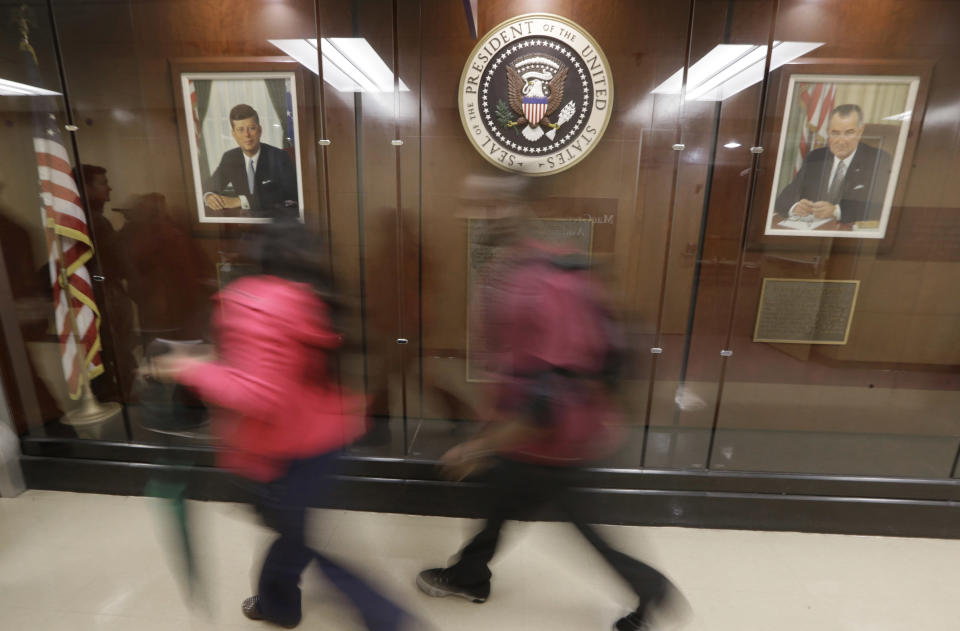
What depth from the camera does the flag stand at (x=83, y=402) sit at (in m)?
2.61

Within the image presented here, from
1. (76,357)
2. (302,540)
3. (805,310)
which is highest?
(805,310)

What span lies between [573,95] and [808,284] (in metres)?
1.71

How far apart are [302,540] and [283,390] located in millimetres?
519

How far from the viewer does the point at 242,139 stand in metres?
2.50

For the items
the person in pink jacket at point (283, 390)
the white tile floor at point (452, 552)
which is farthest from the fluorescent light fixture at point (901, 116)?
the person in pink jacket at point (283, 390)

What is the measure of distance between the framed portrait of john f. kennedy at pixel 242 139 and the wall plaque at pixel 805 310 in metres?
2.70

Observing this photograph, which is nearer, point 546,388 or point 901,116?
point 546,388

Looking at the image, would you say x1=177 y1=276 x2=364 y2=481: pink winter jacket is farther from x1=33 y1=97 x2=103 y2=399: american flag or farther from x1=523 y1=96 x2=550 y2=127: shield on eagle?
x1=33 y1=97 x2=103 y2=399: american flag

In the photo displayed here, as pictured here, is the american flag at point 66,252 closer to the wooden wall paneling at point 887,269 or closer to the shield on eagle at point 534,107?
the shield on eagle at point 534,107

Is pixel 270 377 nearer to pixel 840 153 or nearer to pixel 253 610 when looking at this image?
pixel 253 610

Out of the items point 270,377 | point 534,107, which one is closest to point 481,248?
point 534,107

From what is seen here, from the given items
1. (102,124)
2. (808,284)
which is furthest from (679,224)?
(102,124)

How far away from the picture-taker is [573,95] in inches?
93.0

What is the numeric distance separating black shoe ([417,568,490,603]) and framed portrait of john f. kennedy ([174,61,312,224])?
1.90 metres
